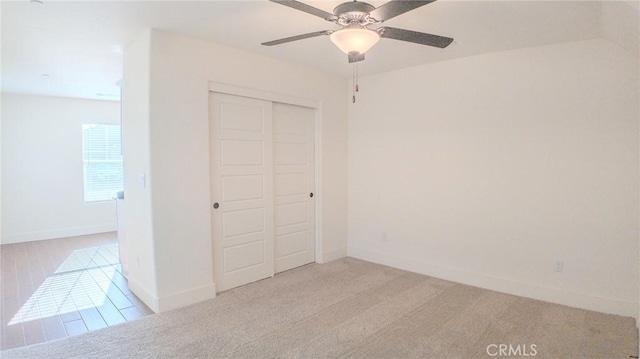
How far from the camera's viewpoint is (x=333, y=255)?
4.65 metres

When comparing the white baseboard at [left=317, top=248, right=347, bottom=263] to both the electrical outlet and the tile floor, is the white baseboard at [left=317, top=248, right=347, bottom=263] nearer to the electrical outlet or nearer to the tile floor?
the tile floor

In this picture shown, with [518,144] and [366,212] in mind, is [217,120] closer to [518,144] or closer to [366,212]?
[366,212]

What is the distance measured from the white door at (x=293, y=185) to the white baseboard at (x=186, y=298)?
3.10 feet

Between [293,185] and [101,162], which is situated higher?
[101,162]

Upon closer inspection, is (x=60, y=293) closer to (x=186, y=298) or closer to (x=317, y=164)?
(x=186, y=298)

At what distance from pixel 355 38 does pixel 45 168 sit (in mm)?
6298

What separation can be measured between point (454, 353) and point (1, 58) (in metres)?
5.30

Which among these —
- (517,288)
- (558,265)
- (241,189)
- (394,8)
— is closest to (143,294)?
(241,189)

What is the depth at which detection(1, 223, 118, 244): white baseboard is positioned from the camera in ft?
18.3

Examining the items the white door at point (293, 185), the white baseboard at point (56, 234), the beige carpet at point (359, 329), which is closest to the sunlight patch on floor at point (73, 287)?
the beige carpet at point (359, 329)

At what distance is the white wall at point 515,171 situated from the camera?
295 cm

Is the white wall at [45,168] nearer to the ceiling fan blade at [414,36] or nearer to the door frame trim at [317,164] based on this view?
the door frame trim at [317,164]

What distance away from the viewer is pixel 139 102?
10.1 feet

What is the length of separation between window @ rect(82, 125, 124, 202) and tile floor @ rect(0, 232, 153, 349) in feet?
4.56
